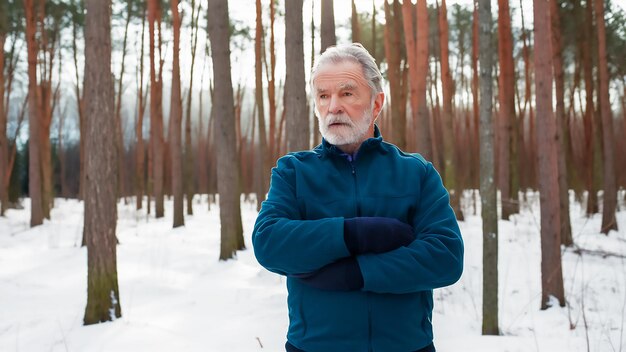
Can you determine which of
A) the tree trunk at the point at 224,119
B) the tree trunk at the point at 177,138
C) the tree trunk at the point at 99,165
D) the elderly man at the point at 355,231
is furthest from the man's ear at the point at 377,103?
the tree trunk at the point at 177,138

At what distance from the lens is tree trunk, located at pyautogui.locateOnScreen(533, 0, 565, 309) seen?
6.20m

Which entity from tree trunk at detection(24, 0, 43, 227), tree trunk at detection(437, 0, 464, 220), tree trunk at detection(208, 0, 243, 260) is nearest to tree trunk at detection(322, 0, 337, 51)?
tree trunk at detection(208, 0, 243, 260)

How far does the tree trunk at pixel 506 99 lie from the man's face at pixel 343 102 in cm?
915

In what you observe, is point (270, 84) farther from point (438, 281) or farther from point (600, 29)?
point (438, 281)

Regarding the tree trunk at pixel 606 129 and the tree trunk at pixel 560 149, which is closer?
the tree trunk at pixel 560 149

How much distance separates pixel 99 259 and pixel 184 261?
3988 millimetres

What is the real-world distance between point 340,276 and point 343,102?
22.5 inches

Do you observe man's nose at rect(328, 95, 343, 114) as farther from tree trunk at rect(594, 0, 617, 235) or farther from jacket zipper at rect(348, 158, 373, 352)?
tree trunk at rect(594, 0, 617, 235)

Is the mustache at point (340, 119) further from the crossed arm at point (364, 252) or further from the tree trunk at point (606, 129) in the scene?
the tree trunk at point (606, 129)

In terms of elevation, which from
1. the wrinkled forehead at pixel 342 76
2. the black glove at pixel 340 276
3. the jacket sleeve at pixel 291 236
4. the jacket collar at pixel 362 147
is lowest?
the black glove at pixel 340 276

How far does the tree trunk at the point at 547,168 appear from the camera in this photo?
6.20 m

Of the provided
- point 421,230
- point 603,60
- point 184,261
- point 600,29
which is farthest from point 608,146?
point 421,230

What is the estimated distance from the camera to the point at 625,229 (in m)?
12.2

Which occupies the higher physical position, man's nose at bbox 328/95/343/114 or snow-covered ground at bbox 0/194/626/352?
man's nose at bbox 328/95/343/114
